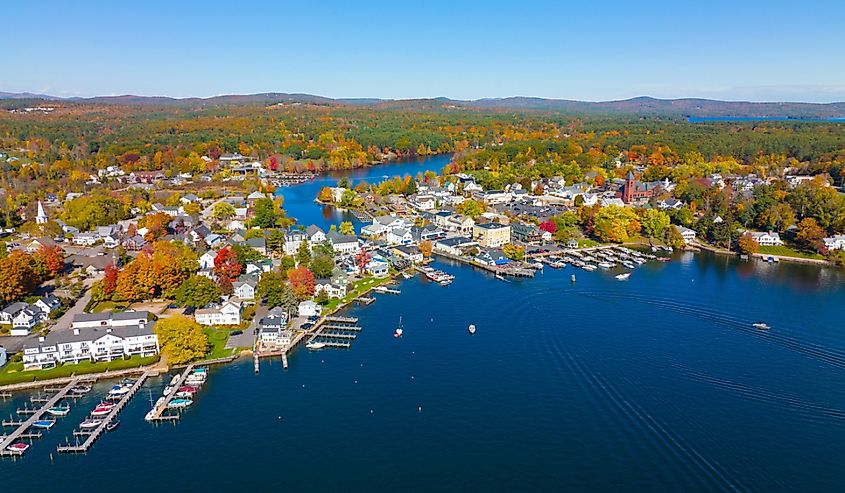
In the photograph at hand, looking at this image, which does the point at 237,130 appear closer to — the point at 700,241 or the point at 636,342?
the point at 700,241

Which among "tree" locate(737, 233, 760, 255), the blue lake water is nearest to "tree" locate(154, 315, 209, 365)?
the blue lake water

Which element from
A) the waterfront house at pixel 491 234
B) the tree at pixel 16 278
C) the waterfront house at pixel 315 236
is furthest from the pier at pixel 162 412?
the waterfront house at pixel 491 234

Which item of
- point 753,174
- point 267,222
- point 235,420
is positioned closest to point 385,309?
point 235,420

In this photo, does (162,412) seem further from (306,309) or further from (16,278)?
(16,278)

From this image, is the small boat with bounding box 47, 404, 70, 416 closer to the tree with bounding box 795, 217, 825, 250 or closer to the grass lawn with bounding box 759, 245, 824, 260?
the grass lawn with bounding box 759, 245, 824, 260

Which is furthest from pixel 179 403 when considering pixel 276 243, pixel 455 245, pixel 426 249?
pixel 455 245
